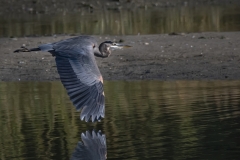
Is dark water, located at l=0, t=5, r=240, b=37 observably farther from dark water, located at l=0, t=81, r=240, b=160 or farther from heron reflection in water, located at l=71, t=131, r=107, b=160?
heron reflection in water, located at l=71, t=131, r=107, b=160

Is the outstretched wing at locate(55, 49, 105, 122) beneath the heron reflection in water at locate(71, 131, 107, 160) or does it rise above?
above

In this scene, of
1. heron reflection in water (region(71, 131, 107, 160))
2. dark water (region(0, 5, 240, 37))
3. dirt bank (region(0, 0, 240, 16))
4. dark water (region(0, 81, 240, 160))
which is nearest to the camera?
heron reflection in water (region(71, 131, 107, 160))


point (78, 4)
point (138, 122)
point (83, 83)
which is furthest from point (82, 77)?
point (78, 4)

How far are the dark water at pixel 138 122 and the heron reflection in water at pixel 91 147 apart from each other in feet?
0.22

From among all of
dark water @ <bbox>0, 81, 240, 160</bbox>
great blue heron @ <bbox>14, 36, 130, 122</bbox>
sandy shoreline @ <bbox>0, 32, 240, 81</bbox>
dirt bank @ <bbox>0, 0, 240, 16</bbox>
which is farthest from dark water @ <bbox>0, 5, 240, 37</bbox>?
great blue heron @ <bbox>14, 36, 130, 122</bbox>

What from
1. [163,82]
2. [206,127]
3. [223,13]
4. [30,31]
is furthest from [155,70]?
[223,13]

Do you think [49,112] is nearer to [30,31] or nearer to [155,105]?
[155,105]

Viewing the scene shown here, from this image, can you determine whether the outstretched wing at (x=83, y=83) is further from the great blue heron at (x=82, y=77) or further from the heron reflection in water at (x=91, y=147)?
the heron reflection in water at (x=91, y=147)

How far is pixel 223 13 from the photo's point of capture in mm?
23594

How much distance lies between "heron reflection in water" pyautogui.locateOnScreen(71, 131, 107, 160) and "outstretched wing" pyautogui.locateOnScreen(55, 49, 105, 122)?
1.14 ft

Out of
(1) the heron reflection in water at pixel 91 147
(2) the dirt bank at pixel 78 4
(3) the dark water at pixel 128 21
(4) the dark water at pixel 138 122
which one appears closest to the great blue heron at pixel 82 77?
(1) the heron reflection in water at pixel 91 147

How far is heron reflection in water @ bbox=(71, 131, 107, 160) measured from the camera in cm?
757

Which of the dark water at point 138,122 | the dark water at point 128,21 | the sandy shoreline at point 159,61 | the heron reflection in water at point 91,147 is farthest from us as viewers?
the dark water at point 128,21

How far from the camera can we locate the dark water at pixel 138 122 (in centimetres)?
773
